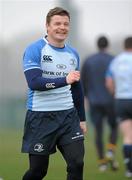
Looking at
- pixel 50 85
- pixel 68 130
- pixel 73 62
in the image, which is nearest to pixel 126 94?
pixel 73 62

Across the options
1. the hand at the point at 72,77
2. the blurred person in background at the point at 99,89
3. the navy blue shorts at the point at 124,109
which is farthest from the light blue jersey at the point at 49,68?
the blurred person in background at the point at 99,89

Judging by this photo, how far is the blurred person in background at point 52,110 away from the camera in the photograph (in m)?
7.34

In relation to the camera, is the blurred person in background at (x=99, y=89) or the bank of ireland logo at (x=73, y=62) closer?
the bank of ireland logo at (x=73, y=62)

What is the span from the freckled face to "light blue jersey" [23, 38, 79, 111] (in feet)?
0.36

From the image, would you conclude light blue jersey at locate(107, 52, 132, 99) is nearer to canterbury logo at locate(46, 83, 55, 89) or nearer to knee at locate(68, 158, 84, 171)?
knee at locate(68, 158, 84, 171)

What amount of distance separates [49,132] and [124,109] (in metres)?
3.62

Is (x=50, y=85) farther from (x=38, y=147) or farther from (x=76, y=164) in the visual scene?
(x=76, y=164)

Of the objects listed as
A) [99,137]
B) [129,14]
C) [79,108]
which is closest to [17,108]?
[129,14]

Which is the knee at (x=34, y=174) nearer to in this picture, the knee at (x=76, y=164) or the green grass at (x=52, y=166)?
the knee at (x=76, y=164)

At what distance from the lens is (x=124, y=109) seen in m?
10.9

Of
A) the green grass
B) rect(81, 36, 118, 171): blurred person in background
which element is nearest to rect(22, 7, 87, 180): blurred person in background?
the green grass

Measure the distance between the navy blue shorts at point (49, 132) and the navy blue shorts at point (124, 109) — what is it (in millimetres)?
3445

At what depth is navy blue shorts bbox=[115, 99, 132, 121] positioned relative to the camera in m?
10.9

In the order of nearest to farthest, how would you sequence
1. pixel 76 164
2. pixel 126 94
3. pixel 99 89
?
pixel 76 164
pixel 126 94
pixel 99 89
